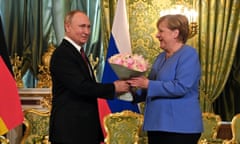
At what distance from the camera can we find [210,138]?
4.64 m

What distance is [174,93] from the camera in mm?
2762

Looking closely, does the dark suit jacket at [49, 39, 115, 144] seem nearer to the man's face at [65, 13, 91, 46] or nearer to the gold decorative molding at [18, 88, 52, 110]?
the man's face at [65, 13, 91, 46]

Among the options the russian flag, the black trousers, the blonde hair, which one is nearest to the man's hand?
the black trousers

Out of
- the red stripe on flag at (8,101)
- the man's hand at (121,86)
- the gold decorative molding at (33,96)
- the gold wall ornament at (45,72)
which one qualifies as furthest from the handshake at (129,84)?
the gold wall ornament at (45,72)

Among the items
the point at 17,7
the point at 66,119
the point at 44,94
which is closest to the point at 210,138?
the point at 44,94

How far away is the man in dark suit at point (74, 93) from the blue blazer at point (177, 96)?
30 cm

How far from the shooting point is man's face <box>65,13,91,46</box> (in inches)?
114

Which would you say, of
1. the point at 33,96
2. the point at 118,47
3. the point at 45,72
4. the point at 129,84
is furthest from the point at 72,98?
the point at 45,72

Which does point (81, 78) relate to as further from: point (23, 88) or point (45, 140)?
point (23, 88)

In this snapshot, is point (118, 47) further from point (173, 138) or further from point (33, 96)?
point (173, 138)

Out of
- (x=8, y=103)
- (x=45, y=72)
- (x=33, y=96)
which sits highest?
(x=8, y=103)

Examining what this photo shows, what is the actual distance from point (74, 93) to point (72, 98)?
1.3 inches

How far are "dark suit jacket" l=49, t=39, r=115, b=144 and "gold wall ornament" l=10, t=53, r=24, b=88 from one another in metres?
2.63

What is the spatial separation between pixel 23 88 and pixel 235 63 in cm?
241
